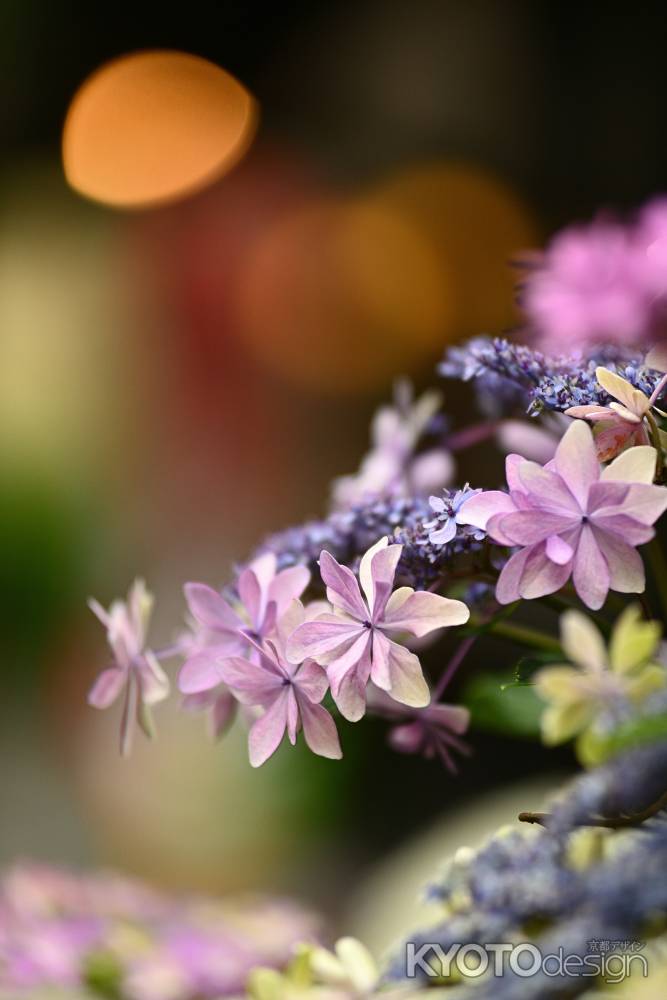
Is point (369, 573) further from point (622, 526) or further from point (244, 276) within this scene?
point (244, 276)

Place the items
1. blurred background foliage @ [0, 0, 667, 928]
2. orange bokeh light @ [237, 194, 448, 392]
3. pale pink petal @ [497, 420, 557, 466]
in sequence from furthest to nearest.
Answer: orange bokeh light @ [237, 194, 448, 392], blurred background foliage @ [0, 0, 667, 928], pale pink petal @ [497, 420, 557, 466]

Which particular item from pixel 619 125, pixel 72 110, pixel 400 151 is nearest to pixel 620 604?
pixel 619 125

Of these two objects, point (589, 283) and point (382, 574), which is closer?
point (382, 574)

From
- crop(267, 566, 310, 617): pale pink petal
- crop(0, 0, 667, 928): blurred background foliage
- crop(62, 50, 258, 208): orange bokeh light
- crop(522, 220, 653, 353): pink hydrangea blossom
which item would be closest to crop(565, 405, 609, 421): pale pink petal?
crop(267, 566, 310, 617): pale pink petal

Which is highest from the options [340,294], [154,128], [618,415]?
[154,128]

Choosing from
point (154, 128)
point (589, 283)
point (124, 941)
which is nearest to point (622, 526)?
point (124, 941)

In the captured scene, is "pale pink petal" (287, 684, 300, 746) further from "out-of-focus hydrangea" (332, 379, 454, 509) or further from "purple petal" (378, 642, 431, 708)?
"out-of-focus hydrangea" (332, 379, 454, 509)

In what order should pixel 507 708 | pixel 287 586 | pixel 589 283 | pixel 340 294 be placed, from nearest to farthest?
pixel 287 586
pixel 507 708
pixel 589 283
pixel 340 294

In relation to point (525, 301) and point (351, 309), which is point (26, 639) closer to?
point (351, 309)
